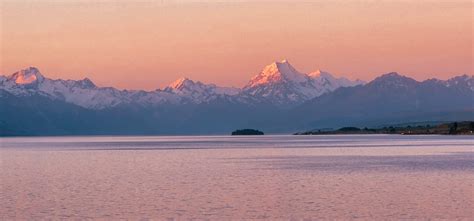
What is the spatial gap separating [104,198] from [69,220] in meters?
14.3

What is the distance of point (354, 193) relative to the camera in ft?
252

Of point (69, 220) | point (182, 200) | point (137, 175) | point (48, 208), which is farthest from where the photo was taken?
point (137, 175)

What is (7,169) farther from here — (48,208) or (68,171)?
(48,208)

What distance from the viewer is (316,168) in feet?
385

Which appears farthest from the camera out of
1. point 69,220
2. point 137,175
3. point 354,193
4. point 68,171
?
point 68,171

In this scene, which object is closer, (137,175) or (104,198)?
(104,198)

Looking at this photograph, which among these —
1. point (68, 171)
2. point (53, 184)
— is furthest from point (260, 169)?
point (53, 184)

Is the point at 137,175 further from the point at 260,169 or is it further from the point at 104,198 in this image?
the point at 104,198

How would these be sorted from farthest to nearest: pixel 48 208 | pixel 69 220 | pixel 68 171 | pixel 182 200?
pixel 68 171 → pixel 182 200 → pixel 48 208 → pixel 69 220

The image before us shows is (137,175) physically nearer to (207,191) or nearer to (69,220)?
(207,191)

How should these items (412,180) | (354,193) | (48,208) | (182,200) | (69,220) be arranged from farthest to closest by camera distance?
(412,180), (354,193), (182,200), (48,208), (69,220)

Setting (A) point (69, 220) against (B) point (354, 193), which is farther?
(B) point (354, 193)

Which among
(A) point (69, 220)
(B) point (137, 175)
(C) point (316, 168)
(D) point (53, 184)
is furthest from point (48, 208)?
(C) point (316, 168)

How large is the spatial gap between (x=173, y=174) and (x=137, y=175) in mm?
4226
